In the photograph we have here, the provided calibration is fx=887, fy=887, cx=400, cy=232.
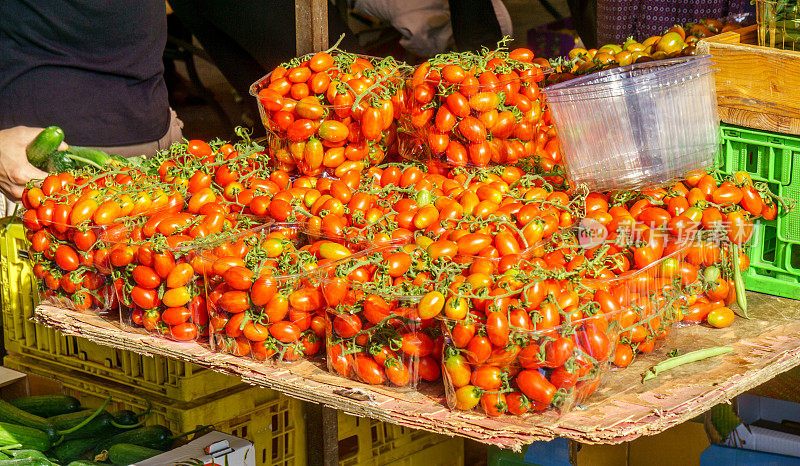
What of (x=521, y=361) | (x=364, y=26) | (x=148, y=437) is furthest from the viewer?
(x=364, y=26)

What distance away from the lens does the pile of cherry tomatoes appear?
5.72ft

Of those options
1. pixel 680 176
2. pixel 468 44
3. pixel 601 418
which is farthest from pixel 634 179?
pixel 468 44

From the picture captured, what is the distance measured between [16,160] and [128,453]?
1207 millimetres

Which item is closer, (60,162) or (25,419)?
(25,419)

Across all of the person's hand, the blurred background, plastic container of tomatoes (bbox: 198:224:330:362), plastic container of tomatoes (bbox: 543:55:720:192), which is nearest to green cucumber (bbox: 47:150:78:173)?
the person's hand

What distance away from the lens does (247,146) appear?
2.64 m

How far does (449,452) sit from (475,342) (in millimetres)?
1461

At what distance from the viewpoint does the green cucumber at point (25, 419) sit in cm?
263

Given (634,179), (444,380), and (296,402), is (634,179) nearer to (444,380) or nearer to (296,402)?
(444,380)

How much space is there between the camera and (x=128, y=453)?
8.05 ft

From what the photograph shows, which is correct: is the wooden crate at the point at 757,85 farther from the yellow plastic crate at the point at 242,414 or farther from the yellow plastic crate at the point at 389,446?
the yellow plastic crate at the point at 242,414

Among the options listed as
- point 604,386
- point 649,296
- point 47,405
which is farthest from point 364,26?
point 604,386

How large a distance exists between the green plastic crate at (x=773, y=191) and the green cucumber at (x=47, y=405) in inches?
81.3

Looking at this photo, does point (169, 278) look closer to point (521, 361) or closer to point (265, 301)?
point (265, 301)
